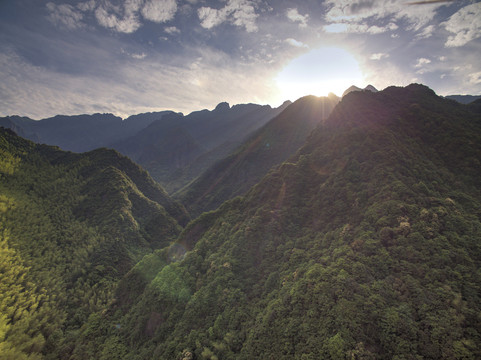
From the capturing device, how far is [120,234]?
7638cm

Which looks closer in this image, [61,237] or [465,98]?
[61,237]

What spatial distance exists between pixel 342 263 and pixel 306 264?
564cm

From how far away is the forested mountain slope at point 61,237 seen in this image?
44312 millimetres

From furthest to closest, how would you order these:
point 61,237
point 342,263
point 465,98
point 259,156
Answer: point 259,156 → point 465,98 → point 61,237 → point 342,263

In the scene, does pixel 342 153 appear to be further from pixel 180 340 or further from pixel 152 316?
pixel 152 316

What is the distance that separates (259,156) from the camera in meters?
144

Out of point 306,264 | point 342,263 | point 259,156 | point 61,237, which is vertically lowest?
point 61,237

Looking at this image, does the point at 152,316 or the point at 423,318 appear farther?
the point at 152,316

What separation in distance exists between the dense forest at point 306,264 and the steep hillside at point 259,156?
6794 cm

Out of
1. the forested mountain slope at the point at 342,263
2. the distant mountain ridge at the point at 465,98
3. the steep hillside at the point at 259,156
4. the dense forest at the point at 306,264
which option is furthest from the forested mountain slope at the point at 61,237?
the distant mountain ridge at the point at 465,98

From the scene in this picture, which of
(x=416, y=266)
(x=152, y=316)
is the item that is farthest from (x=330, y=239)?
(x=152, y=316)

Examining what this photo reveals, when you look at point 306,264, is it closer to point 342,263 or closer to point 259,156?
point 342,263

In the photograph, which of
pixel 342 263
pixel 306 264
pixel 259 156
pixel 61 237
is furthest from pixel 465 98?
pixel 61 237

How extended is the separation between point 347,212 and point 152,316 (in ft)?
129
